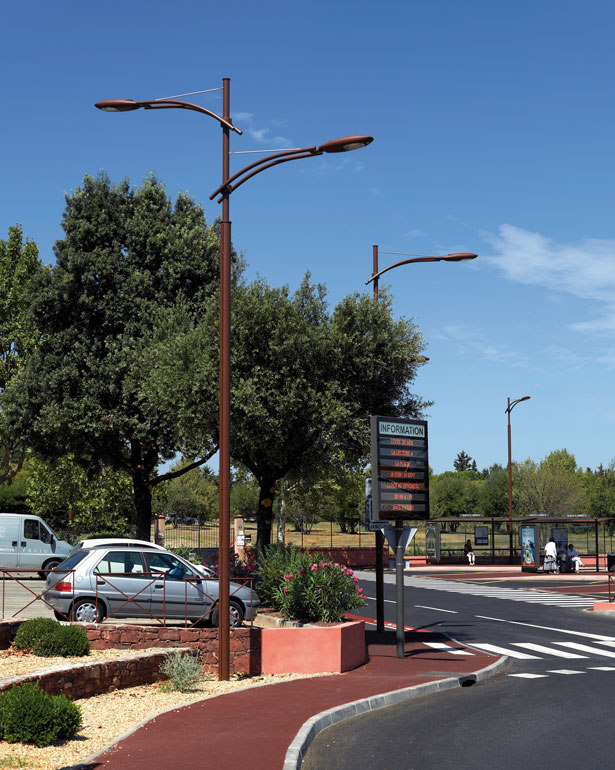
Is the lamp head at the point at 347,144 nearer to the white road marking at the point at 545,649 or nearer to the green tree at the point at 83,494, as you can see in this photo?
the white road marking at the point at 545,649

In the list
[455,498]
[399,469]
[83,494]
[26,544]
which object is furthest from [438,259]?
[455,498]

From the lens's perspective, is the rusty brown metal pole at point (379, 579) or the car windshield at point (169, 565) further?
the rusty brown metal pole at point (379, 579)

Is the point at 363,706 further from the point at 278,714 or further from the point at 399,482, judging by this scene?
the point at 399,482

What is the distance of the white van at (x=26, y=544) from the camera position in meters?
32.2

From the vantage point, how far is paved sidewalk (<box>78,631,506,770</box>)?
31.9 ft

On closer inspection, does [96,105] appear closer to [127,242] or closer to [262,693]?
[262,693]

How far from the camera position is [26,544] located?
32.6 meters

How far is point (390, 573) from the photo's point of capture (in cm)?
4691

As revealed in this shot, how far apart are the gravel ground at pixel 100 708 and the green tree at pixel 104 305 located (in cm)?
2366

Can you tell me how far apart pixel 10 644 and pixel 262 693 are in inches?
173

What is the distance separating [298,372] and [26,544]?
12538 millimetres

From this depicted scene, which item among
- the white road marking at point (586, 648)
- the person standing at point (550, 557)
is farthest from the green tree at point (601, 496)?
the white road marking at point (586, 648)

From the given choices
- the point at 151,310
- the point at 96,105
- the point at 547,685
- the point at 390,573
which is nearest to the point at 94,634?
the point at 547,685

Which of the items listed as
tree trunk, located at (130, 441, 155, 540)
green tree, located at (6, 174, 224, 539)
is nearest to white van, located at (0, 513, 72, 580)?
green tree, located at (6, 174, 224, 539)
